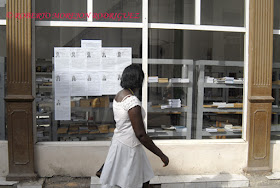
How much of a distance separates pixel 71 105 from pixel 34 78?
73cm

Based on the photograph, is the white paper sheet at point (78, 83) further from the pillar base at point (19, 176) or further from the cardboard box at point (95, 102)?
the pillar base at point (19, 176)

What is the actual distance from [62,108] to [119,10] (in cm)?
192

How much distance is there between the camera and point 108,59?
4793mm

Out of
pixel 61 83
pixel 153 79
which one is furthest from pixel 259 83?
pixel 61 83

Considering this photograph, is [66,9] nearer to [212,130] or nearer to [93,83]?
[93,83]

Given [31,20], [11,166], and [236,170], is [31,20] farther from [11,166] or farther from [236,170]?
[236,170]

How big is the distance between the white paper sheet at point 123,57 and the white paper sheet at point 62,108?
1032 mm

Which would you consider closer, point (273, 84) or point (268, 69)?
point (268, 69)

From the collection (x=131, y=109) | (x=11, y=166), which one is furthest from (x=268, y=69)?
(x=11, y=166)

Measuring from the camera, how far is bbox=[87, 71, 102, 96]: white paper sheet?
188 inches

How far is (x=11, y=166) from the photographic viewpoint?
4402 mm

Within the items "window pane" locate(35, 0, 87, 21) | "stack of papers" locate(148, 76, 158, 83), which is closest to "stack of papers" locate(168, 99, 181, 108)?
"stack of papers" locate(148, 76, 158, 83)

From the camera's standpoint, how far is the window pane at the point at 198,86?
16.5ft

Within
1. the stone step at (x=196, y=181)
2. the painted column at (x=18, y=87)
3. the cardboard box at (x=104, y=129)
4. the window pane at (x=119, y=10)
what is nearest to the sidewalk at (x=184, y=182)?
the stone step at (x=196, y=181)
